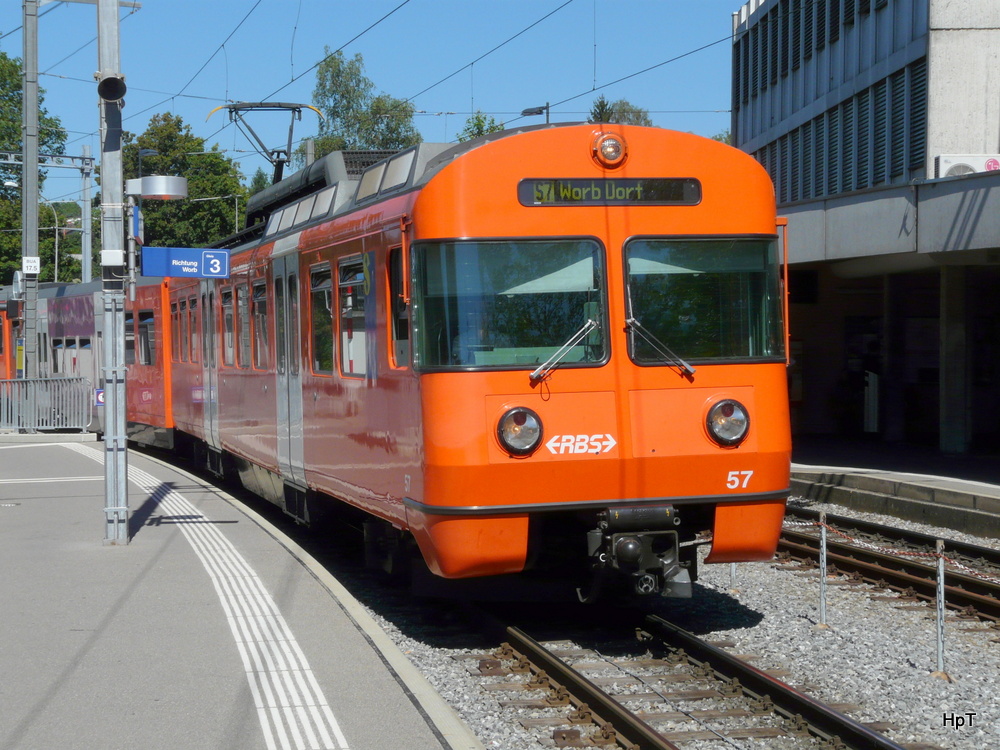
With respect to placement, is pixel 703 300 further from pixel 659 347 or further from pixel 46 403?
pixel 46 403

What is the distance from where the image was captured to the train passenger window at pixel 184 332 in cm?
1755

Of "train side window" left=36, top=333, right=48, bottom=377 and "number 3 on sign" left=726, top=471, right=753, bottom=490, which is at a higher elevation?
"train side window" left=36, top=333, right=48, bottom=377

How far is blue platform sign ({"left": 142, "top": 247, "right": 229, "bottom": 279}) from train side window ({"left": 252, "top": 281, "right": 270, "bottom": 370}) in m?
0.86

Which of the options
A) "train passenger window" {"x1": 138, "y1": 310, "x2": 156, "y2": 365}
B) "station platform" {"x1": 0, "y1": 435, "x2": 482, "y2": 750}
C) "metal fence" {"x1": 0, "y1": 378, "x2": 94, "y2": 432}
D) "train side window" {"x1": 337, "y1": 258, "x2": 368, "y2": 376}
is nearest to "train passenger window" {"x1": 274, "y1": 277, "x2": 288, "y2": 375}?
"station platform" {"x1": 0, "y1": 435, "x2": 482, "y2": 750}

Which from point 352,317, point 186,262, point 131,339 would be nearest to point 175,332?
point 131,339

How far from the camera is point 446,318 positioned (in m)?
7.23

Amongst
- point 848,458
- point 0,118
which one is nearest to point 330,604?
point 848,458

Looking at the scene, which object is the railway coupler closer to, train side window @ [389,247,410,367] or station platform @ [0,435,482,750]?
station platform @ [0,435,482,750]

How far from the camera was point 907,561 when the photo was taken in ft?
36.6

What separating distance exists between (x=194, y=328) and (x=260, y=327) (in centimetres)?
492

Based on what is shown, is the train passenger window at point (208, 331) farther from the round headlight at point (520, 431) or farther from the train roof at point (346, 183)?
the round headlight at point (520, 431)

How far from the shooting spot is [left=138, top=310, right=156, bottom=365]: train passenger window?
20625mm

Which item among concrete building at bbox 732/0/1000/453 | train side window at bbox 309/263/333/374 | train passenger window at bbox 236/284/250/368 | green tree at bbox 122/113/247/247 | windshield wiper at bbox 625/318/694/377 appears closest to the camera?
windshield wiper at bbox 625/318/694/377

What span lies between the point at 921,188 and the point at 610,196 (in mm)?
12045
